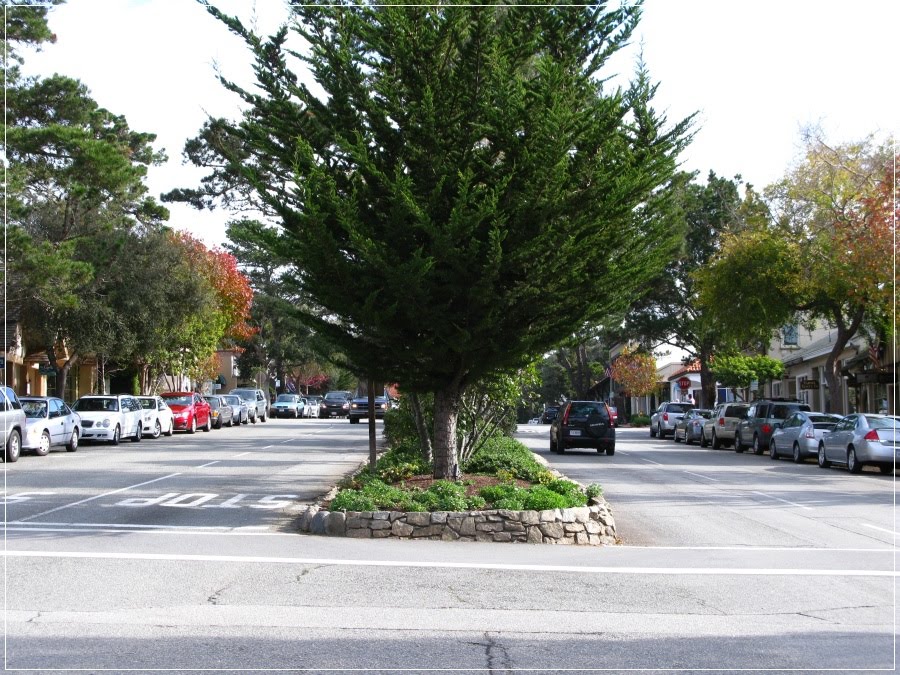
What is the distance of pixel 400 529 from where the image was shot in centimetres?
1252

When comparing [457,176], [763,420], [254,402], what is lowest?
[763,420]

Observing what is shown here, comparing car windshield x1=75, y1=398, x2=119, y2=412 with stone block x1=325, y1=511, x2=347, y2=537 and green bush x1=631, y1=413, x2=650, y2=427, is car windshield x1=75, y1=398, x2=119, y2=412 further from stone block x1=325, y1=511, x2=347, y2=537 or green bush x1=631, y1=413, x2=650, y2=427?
green bush x1=631, y1=413, x2=650, y2=427

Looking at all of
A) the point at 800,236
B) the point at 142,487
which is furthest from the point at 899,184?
the point at 142,487

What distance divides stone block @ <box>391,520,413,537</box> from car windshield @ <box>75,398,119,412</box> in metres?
22.8

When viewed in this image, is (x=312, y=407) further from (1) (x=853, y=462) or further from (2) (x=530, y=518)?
(2) (x=530, y=518)

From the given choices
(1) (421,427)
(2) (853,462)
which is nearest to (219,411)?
(1) (421,427)

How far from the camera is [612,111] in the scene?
43.8 ft

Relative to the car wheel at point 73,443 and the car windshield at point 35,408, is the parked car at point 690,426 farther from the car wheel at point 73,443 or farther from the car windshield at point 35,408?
the car windshield at point 35,408

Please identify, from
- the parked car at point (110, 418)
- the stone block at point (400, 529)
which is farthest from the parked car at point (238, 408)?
the stone block at point (400, 529)

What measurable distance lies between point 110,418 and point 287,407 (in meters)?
32.7

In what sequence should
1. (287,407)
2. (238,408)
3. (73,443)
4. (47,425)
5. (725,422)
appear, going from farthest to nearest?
(287,407), (238,408), (725,422), (73,443), (47,425)

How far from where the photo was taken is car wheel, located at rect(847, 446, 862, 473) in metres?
24.1

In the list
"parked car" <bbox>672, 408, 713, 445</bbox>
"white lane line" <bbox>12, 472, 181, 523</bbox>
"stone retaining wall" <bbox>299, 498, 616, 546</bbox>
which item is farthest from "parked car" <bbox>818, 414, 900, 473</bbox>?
"white lane line" <bbox>12, 472, 181, 523</bbox>

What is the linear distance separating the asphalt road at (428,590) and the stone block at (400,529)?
35cm
